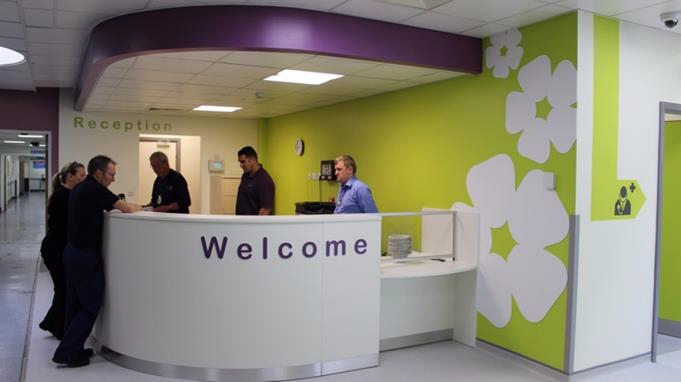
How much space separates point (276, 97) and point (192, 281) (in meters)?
3.27

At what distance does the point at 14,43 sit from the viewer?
4.80 metres

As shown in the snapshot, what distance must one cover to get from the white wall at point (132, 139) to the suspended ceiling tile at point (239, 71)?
401cm

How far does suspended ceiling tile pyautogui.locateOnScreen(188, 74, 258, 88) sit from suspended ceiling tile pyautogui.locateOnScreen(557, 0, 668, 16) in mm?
2910

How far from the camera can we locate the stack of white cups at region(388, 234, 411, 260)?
4.59m

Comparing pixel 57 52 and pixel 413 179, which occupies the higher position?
pixel 57 52

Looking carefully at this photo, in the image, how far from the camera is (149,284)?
3.80 metres

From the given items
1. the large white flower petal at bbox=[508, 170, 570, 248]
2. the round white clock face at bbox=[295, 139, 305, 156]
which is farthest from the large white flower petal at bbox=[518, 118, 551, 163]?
the round white clock face at bbox=[295, 139, 305, 156]

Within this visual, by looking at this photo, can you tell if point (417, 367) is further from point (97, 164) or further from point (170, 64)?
point (170, 64)

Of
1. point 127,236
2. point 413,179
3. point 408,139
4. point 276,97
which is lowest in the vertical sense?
point 127,236

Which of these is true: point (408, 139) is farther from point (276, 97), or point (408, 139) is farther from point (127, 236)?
point (127, 236)

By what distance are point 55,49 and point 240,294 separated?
3207mm

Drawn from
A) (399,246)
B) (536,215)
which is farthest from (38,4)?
(536,215)

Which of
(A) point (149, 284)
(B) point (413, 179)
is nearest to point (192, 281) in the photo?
(A) point (149, 284)

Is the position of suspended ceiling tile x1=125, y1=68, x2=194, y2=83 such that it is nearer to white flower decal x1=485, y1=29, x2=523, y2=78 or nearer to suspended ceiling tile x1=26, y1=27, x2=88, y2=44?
suspended ceiling tile x1=26, y1=27, x2=88, y2=44
